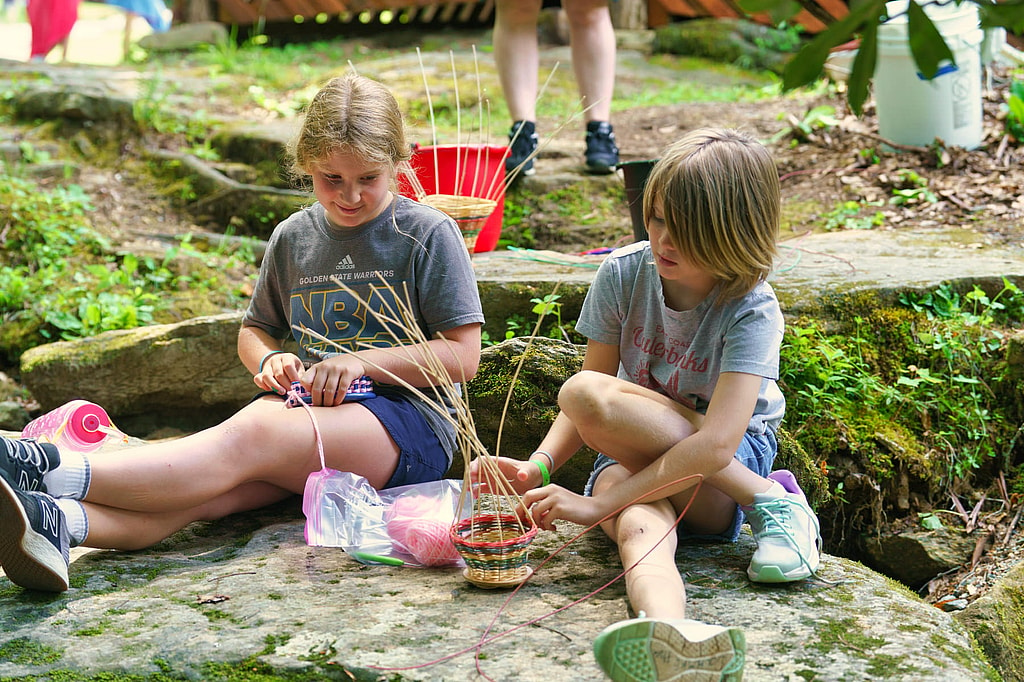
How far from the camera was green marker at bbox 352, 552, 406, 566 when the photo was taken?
221 cm

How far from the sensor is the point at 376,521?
2.29 meters

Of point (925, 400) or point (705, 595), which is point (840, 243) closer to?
point (925, 400)

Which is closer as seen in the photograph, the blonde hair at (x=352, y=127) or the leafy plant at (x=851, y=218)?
the blonde hair at (x=352, y=127)

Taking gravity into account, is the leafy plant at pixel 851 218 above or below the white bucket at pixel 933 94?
below

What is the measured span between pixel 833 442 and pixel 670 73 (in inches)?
205

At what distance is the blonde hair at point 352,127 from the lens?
7.73 ft

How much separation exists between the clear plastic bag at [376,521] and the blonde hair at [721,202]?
756mm

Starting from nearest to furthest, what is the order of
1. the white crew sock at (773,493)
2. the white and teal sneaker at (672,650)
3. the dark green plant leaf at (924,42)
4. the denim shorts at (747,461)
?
1. the dark green plant leaf at (924,42)
2. the white and teal sneaker at (672,650)
3. the white crew sock at (773,493)
4. the denim shorts at (747,461)

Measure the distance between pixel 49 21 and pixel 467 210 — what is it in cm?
711

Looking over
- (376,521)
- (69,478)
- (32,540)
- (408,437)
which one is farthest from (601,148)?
(32,540)

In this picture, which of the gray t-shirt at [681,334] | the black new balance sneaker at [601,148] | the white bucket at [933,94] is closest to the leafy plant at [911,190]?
the white bucket at [933,94]

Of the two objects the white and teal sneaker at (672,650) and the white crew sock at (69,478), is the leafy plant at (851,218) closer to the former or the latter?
the white and teal sneaker at (672,650)

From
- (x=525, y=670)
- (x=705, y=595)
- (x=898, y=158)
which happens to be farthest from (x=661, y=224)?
(x=898, y=158)

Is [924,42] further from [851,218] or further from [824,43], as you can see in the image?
[851,218]
